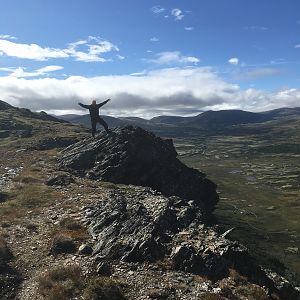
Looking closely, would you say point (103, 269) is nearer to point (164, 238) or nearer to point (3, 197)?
point (164, 238)

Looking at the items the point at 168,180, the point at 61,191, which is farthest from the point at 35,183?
the point at 168,180

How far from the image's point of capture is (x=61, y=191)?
4612 centimetres

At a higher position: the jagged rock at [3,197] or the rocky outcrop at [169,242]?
the jagged rock at [3,197]

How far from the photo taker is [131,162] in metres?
63.8

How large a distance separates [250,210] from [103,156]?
78849mm

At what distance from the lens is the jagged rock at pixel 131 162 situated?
199 feet

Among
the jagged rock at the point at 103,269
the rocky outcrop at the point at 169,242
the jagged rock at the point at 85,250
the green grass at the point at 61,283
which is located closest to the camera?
the green grass at the point at 61,283

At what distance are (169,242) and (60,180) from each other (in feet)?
80.1

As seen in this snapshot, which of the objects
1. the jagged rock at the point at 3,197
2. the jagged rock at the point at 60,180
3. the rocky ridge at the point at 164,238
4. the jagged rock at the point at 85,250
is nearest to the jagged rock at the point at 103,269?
the rocky ridge at the point at 164,238

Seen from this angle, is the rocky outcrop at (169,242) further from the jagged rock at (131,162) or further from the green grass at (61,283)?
the jagged rock at (131,162)

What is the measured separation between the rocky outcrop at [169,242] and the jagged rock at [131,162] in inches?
877

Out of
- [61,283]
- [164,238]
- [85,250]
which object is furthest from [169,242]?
[61,283]

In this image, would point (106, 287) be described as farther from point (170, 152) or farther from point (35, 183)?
point (170, 152)

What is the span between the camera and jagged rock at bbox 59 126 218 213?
6059cm
